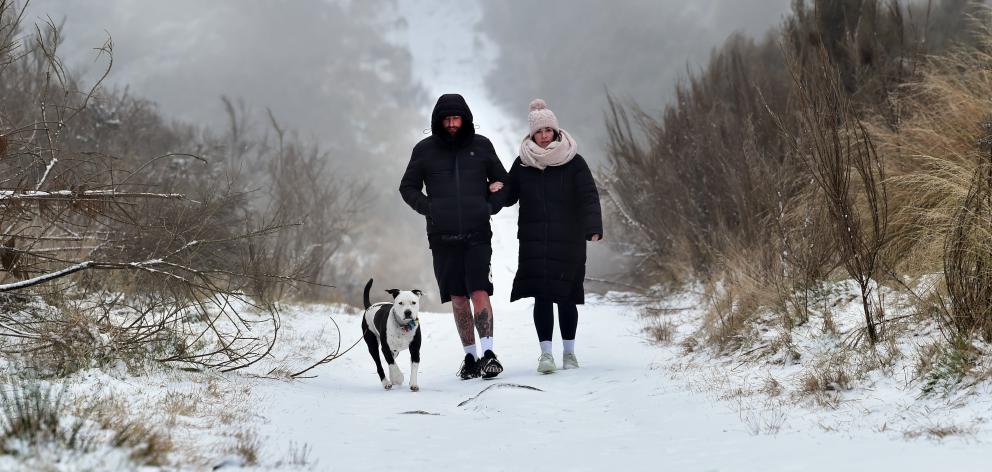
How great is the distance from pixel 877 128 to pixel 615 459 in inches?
215

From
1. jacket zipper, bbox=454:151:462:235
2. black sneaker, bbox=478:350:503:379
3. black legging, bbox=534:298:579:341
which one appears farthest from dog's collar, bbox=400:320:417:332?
black legging, bbox=534:298:579:341

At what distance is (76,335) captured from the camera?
4.33 m

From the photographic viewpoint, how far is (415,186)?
5828 millimetres

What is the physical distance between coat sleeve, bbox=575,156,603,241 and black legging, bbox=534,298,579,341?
60 centimetres

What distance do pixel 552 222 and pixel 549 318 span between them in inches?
30.5

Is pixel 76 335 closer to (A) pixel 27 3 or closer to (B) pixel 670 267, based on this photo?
(A) pixel 27 3

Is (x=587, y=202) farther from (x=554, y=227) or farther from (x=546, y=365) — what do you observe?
(x=546, y=365)

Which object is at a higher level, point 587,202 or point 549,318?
point 587,202

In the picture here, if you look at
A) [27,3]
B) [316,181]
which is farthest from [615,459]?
[316,181]

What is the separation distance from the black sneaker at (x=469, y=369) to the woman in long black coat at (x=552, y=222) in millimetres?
555

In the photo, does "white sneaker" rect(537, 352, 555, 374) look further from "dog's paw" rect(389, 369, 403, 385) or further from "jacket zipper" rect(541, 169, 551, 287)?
"dog's paw" rect(389, 369, 403, 385)

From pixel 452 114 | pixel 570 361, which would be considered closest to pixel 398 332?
pixel 570 361

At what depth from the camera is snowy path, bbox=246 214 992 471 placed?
257 centimetres

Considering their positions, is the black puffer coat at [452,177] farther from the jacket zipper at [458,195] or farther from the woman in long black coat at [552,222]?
the woman in long black coat at [552,222]
